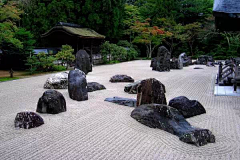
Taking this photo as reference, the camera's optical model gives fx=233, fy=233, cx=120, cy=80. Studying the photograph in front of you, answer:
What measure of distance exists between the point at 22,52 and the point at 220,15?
48.1ft

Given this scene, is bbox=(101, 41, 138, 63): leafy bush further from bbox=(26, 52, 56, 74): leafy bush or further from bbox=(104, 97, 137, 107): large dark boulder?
bbox=(104, 97, 137, 107): large dark boulder

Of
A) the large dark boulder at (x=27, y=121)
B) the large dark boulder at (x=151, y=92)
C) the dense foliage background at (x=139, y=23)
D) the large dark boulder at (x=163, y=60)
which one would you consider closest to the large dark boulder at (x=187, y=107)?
the large dark boulder at (x=151, y=92)

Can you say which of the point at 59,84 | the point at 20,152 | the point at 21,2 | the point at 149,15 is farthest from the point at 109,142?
the point at 149,15

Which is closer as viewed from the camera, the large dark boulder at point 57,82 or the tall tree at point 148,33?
the large dark boulder at point 57,82

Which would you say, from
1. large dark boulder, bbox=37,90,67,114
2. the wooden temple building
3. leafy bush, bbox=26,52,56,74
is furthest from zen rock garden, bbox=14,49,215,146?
the wooden temple building

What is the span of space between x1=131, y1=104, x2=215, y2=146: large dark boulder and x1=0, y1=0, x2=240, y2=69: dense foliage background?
14758 mm

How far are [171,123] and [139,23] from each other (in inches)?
947

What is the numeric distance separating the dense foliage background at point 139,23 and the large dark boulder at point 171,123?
1476cm

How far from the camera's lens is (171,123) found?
4.92m

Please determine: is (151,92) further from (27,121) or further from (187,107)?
(27,121)

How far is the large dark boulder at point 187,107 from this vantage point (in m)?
5.88

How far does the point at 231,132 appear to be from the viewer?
4.82 meters

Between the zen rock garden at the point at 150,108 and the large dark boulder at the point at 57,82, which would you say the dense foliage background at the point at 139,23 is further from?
the zen rock garden at the point at 150,108

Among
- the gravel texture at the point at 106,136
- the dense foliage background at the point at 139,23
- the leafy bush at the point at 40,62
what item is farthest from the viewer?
the dense foliage background at the point at 139,23
